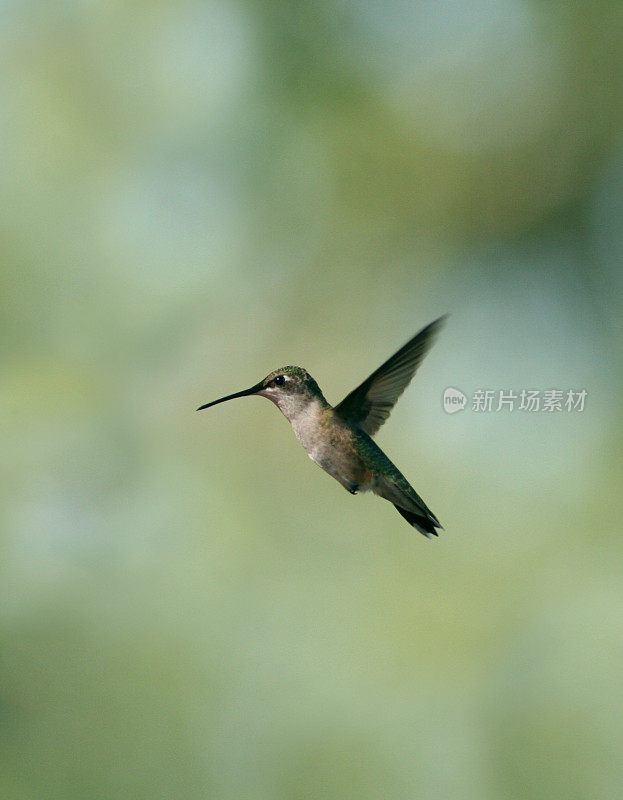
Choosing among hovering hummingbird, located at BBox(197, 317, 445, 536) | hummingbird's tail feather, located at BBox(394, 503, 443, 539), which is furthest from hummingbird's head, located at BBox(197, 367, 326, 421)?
hummingbird's tail feather, located at BBox(394, 503, 443, 539)

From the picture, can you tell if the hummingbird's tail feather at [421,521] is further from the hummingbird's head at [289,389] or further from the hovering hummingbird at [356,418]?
the hummingbird's head at [289,389]

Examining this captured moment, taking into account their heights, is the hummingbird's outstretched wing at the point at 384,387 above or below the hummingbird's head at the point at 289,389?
above

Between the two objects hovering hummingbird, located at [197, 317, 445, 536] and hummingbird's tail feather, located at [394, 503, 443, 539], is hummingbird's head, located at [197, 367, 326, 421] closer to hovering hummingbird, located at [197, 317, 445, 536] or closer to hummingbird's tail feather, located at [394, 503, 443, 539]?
hovering hummingbird, located at [197, 317, 445, 536]

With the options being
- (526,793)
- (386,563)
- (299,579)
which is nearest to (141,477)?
(299,579)

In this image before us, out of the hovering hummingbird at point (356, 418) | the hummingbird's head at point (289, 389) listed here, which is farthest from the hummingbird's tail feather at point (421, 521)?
the hummingbird's head at point (289, 389)

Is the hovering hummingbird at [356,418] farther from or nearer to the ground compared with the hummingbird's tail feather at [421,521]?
farther from the ground
